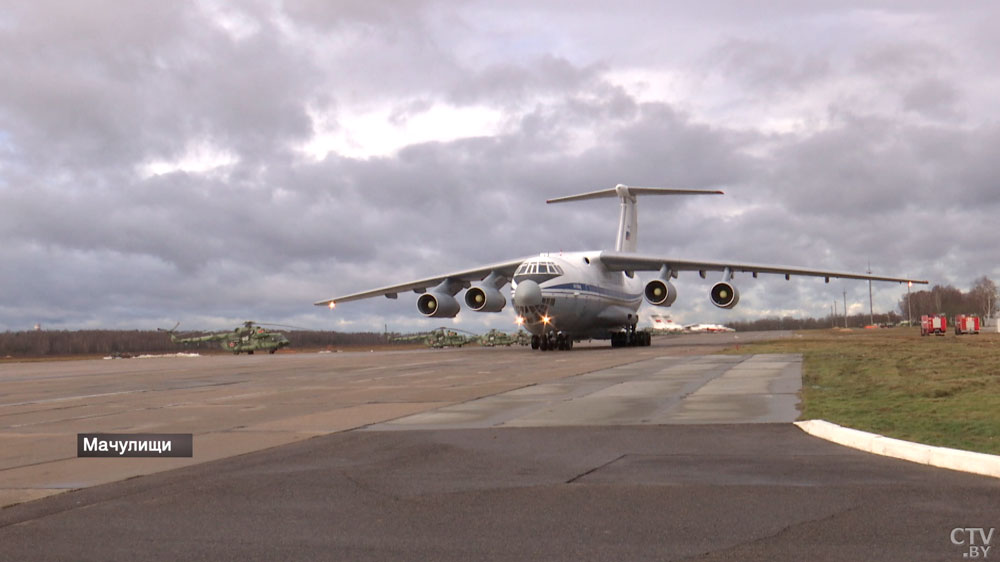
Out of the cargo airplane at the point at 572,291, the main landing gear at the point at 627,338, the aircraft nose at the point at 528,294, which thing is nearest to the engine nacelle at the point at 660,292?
the cargo airplane at the point at 572,291

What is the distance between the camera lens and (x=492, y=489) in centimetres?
695

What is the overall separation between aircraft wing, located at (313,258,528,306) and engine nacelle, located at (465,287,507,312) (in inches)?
55.5

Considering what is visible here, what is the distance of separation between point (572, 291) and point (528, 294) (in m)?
2.80

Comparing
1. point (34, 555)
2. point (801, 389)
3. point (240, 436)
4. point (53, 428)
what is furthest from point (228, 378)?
point (34, 555)

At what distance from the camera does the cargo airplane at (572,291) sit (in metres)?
38.6

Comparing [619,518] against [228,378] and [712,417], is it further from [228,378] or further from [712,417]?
[228,378]

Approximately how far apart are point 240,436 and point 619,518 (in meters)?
6.74

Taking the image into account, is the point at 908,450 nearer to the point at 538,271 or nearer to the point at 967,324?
the point at 538,271

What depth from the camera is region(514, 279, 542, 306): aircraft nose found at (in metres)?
37.2

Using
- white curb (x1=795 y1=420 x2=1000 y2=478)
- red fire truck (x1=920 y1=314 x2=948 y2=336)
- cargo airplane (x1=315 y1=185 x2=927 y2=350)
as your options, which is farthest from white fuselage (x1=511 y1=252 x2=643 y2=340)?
white curb (x1=795 y1=420 x2=1000 y2=478)

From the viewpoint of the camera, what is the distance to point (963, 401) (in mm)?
11992

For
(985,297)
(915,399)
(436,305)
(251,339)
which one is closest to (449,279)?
(436,305)

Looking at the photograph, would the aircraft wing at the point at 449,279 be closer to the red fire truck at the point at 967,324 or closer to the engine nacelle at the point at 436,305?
the engine nacelle at the point at 436,305
